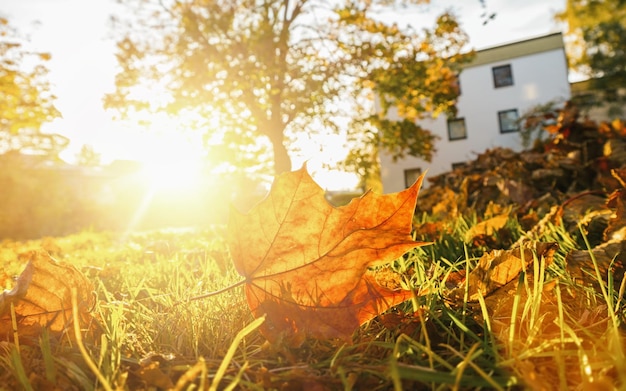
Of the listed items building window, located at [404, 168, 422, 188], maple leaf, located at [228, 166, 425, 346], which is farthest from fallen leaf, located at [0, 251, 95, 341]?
building window, located at [404, 168, 422, 188]

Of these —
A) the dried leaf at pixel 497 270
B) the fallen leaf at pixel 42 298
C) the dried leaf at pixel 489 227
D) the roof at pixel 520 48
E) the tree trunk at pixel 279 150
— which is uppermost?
the roof at pixel 520 48

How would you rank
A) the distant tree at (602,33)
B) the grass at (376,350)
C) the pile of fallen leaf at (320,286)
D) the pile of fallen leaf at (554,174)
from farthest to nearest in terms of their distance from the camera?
1. the distant tree at (602,33)
2. the pile of fallen leaf at (554,174)
3. the pile of fallen leaf at (320,286)
4. the grass at (376,350)

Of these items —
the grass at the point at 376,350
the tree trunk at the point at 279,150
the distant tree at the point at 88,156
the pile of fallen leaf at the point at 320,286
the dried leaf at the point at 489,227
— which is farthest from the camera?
the distant tree at the point at 88,156

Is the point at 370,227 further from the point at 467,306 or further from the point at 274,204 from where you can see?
the point at 467,306

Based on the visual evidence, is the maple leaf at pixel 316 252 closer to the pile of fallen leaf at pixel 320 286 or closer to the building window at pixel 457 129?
the pile of fallen leaf at pixel 320 286

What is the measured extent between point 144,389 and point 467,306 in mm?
800

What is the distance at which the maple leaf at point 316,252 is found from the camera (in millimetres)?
918

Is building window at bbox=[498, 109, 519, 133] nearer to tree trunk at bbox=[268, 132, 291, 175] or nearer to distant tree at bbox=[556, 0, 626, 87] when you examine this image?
distant tree at bbox=[556, 0, 626, 87]

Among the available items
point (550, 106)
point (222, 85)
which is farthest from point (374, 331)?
point (550, 106)

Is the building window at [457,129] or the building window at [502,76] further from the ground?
the building window at [502,76]

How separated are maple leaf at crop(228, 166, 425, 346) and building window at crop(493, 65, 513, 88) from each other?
27087 millimetres

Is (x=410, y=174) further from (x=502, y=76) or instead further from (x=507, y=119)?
(x=502, y=76)

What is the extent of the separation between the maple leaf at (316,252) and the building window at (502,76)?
88.9ft

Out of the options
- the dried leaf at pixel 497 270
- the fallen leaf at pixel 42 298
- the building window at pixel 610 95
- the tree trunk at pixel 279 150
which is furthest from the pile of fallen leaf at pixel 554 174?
the building window at pixel 610 95
